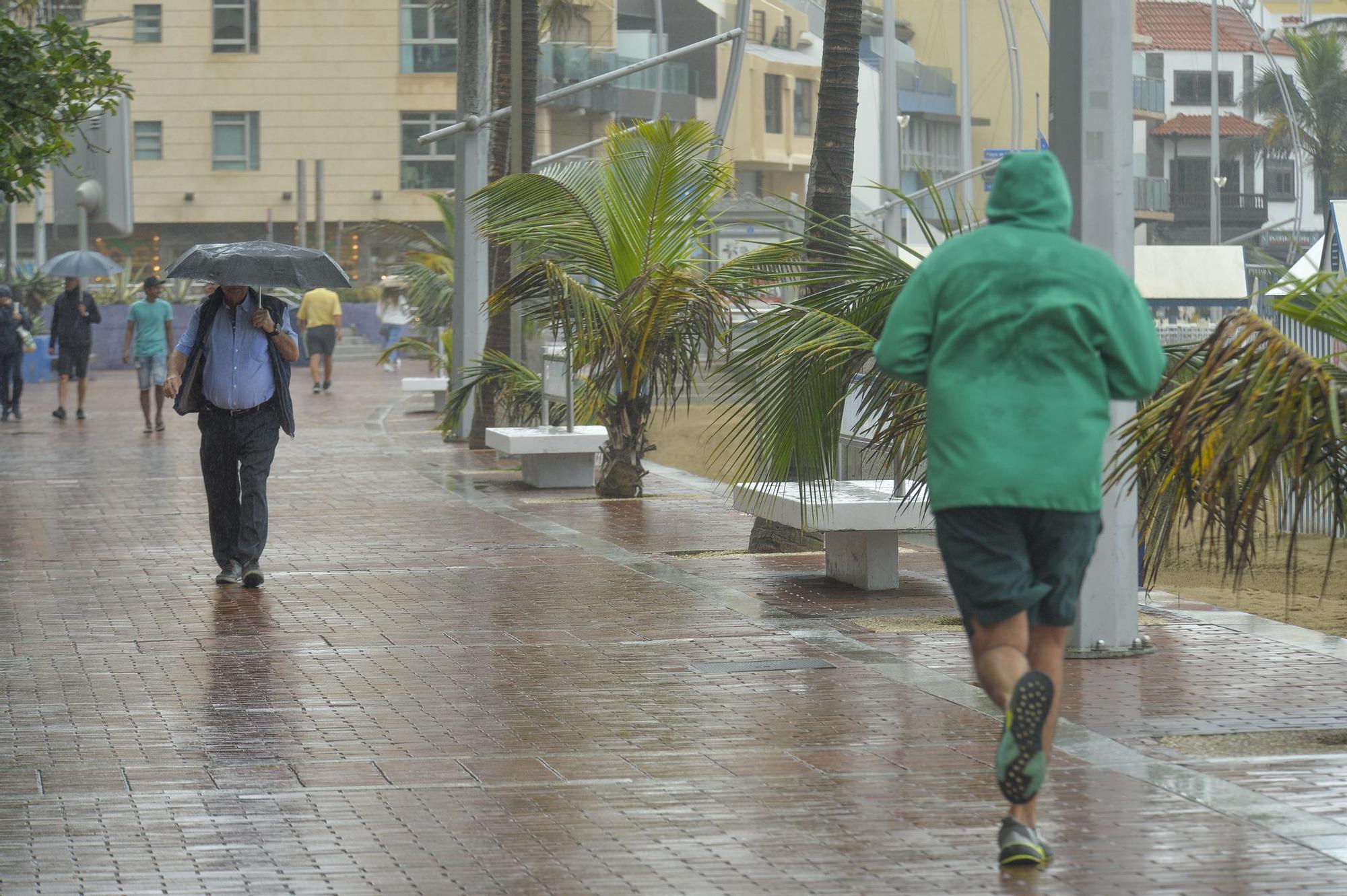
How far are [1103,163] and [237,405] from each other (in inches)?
195

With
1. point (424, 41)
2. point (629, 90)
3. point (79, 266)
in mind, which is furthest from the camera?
point (424, 41)

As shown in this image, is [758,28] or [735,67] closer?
[735,67]

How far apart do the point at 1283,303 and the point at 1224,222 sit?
241 ft

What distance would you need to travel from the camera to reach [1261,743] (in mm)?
7039

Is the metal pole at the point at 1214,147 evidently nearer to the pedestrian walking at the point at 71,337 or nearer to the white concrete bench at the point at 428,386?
the white concrete bench at the point at 428,386

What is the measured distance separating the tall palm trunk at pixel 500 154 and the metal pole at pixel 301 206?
41359 mm

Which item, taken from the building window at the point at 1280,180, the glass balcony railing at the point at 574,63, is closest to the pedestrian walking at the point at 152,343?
the glass balcony railing at the point at 574,63

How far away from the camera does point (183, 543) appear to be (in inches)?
532

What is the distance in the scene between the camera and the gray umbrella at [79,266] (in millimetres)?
27578

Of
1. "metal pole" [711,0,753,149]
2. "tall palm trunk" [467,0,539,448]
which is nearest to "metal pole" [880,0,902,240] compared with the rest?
"metal pole" [711,0,753,149]

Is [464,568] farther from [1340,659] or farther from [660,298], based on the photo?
[1340,659]

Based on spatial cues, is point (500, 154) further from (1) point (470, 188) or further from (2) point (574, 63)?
(2) point (574, 63)

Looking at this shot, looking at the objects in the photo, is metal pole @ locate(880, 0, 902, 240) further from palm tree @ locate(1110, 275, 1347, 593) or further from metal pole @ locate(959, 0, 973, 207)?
palm tree @ locate(1110, 275, 1347, 593)

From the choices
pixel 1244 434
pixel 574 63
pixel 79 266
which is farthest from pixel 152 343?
pixel 1244 434
